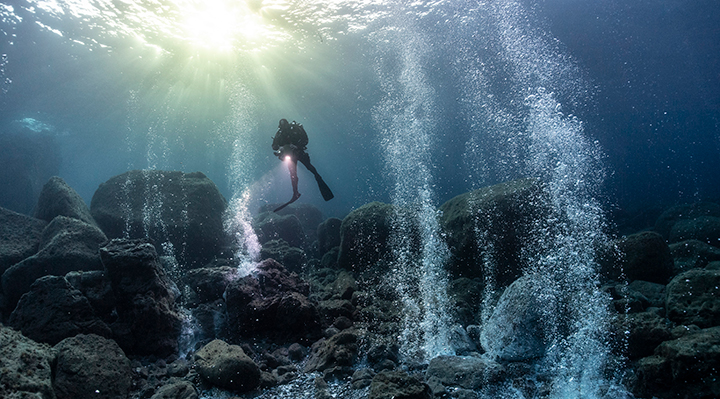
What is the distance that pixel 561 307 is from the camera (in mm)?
4793

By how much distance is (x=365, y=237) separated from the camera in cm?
898

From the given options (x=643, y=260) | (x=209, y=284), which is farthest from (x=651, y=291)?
(x=209, y=284)

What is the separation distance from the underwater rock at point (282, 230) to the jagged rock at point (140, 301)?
7148mm

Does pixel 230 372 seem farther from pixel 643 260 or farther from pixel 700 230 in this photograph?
pixel 700 230

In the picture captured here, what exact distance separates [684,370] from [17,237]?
11.8 m

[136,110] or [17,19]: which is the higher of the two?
[136,110]

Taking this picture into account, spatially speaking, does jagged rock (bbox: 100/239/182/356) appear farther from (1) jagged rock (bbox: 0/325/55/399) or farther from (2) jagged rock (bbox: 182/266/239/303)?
(1) jagged rock (bbox: 0/325/55/399)

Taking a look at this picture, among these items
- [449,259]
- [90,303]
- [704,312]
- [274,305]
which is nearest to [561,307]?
[704,312]

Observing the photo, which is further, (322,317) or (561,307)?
(322,317)

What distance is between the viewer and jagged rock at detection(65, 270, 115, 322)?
16.0ft

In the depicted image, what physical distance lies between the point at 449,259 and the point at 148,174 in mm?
10104

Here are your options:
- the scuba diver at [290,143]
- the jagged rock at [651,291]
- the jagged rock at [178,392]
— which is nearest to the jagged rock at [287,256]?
the scuba diver at [290,143]

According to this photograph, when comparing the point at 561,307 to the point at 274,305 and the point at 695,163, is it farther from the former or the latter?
the point at 695,163

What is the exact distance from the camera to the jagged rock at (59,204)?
27.3 ft
